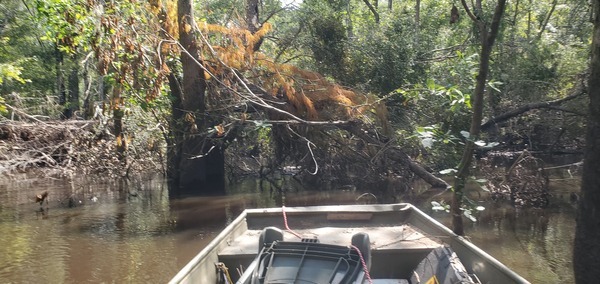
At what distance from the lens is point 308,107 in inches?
556

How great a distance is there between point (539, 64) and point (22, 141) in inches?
670

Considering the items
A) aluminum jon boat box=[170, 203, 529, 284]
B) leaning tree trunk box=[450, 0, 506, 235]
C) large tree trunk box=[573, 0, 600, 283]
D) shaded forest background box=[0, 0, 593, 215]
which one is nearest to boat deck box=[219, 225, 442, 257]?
aluminum jon boat box=[170, 203, 529, 284]

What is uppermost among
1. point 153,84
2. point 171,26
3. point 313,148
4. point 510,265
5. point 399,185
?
point 171,26

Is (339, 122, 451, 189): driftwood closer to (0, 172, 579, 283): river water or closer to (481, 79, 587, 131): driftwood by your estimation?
(0, 172, 579, 283): river water

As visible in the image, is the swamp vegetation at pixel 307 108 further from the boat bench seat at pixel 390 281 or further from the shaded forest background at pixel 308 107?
the boat bench seat at pixel 390 281

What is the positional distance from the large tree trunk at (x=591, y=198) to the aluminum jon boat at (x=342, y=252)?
596mm

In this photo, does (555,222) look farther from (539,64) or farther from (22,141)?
(22,141)

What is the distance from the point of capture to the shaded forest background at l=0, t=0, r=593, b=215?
13.6 m

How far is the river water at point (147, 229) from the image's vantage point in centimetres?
918

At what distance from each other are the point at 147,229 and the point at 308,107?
5.14 meters

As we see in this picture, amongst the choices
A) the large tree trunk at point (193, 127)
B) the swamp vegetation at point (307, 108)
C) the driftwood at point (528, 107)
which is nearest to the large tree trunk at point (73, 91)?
the swamp vegetation at point (307, 108)

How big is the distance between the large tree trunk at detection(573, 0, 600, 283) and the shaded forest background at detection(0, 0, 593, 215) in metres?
8.11

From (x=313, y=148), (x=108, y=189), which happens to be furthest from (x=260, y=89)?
(x=108, y=189)

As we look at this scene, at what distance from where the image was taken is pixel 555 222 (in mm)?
12109
